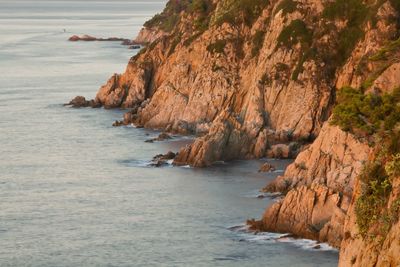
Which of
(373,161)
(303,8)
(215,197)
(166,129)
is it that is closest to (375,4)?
(303,8)

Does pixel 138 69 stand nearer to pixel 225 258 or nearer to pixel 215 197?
pixel 215 197

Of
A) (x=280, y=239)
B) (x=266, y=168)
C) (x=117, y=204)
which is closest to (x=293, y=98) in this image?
(x=266, y=168)

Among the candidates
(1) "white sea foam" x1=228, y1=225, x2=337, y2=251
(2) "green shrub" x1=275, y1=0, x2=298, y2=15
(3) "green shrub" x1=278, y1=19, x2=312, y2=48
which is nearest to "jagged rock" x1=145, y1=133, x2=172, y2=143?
(3) "green shrub" x1=278, y1=19, x2=312, y2=48

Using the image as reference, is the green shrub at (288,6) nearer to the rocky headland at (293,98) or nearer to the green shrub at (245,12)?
the rocky headland at (293,98)

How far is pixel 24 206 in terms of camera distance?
86625mm

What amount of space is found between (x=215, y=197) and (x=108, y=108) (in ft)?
187

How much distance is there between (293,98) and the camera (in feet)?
369

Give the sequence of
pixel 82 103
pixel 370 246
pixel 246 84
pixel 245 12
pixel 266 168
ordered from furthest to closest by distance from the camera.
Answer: pixel 82 103 → pixel 245 12 → pixel 246 84 → pixel 266 168 → pixel 370 246

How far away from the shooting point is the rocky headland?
208 feet

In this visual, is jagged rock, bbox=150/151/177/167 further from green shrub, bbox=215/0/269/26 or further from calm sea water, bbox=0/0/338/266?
green shrub, bbox=215/0/269/26

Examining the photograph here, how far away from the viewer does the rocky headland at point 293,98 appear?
63531mm

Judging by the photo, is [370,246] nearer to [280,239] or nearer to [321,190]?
[280,239]

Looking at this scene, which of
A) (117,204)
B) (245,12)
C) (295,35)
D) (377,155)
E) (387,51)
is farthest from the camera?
(245,12)

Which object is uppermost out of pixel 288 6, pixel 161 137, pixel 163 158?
pixel 288 6
